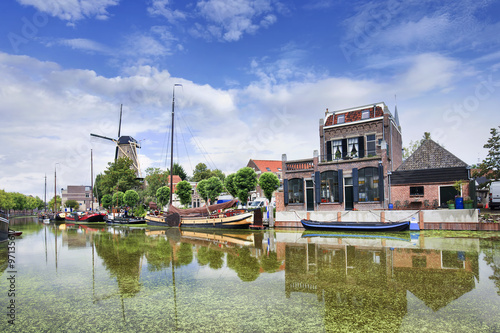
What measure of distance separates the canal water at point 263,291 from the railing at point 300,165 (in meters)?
14.3

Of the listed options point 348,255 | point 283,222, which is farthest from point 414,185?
point 348,255

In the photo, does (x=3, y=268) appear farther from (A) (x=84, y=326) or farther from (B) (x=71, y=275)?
(A) (x=84, y=326)

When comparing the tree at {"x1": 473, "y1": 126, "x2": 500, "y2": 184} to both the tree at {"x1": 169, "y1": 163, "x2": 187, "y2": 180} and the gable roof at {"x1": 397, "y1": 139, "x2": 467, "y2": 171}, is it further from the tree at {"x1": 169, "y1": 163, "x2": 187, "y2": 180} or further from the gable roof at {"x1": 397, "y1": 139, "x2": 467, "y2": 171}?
the tree at {"x1": 169, "y1": 163, "x2": 187, "y2": 180}

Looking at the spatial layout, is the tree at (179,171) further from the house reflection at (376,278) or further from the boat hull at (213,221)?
the house reflection at (376,278)

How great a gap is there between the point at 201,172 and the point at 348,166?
46.3 meters

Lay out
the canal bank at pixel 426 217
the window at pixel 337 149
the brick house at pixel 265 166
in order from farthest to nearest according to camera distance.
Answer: the brick house at pixel 265 166, the window at pixel 337 149, the canal bank at pixel 426 217

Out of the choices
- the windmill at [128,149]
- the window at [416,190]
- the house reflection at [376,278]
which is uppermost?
the windmill at [128,149]

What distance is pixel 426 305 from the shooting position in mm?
7211

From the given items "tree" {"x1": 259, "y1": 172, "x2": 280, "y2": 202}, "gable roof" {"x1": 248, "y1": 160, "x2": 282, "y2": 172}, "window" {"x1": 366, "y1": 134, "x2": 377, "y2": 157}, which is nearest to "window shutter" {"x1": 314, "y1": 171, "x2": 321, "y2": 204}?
"window" {"x1": 366, "y1": 134, "x2": 377, "y2": 157}

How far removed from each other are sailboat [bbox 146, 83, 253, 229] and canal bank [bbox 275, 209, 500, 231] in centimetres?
584

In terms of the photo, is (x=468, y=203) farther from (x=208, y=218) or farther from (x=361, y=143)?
(x=208, y=218)

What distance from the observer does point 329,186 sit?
92.9 feet

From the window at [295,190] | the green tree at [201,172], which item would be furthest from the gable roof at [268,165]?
the window at [295,190]

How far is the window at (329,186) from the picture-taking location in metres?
28.1
